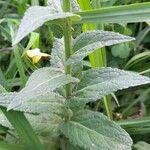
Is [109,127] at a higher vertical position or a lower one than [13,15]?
lower

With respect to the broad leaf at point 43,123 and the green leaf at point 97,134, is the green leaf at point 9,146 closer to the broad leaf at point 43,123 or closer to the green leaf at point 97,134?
the broad leaf at point 43,123

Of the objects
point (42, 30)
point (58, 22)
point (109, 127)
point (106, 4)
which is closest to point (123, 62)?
point (106, 4)

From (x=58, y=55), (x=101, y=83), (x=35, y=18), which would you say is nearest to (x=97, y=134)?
(x=101, y=83)

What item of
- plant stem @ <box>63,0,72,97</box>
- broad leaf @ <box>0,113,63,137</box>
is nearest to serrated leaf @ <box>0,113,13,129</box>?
broad leaf @ <box>0,113,63,137</box>

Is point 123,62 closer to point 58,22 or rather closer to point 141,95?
point 141,95

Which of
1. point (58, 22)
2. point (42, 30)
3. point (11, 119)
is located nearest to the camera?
point (58, 22)

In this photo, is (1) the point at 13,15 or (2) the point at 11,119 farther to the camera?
(1) the point at 13,15

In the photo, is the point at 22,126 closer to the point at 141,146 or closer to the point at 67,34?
the point at 67,34

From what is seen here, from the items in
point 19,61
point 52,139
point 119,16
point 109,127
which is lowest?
point 52,139
